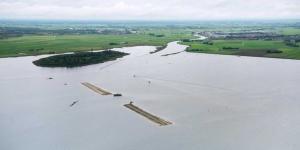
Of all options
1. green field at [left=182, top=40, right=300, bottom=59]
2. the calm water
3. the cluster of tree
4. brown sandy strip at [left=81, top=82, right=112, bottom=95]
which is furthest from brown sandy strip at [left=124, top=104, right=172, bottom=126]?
green field at [left=182, top=40, right=300, bottom=59]

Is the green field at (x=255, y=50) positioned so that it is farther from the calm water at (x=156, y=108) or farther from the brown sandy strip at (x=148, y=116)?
the brown sandy strip at (x=148, y=116)

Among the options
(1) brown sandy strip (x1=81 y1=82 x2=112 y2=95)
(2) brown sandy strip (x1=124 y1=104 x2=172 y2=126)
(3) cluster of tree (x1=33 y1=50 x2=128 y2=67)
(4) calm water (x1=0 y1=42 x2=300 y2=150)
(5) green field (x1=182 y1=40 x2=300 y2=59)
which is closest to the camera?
(4) calm water (x1=0 y1=42 x2=300 y2=150)

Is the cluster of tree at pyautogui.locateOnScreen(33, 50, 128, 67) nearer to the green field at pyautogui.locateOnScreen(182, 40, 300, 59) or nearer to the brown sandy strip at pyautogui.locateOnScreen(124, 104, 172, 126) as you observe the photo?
the green field at pyautogui.locateOnScreen(182, 40, 300, 59)

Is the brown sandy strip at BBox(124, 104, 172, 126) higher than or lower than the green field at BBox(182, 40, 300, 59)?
lower

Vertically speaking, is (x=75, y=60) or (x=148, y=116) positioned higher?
(x=75, y=60)

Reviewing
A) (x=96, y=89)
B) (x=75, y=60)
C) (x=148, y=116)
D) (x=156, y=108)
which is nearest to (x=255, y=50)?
(x=75, y=60)

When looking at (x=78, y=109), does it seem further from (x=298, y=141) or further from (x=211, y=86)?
(x=298, y=141)

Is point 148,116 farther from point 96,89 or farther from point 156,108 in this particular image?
point 96,89

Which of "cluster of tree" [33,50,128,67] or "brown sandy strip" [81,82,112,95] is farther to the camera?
"cluster of tree" [33,50,128,67]

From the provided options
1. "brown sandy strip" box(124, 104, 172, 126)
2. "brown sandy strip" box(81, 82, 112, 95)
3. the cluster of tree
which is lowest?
"brown sandy strip" box(124, 104, 172, 126)

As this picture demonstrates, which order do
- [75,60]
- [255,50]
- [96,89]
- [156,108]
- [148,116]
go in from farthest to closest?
[255,50] → [75,60] → [96,89] → [156,108] → [148,116]

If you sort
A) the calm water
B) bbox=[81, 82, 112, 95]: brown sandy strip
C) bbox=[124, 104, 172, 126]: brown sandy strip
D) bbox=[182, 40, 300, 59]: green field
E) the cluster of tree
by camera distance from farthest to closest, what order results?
1. bbox=[182, 40, 300, 59]: green field
2. the cluster of tree
3. bbox=[81, 82, 112, 95]: brown sandy strip
4. bbox=[124, 104, 172, 126]: brown sandy strip
5. the calm water
